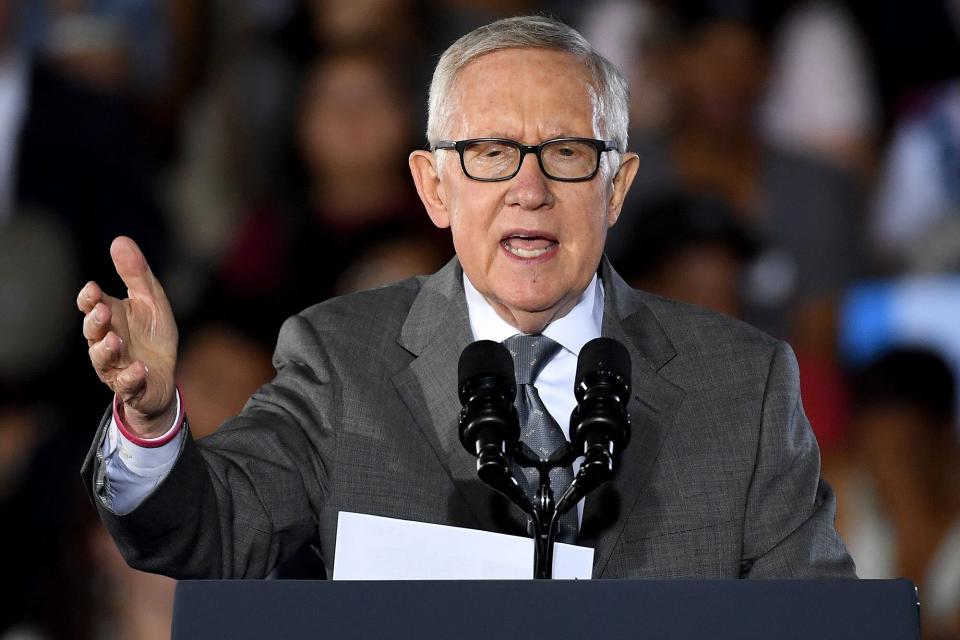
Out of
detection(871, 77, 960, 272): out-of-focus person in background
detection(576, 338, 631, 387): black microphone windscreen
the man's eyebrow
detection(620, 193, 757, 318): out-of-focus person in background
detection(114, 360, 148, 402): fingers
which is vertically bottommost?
detection(114, 360, 148, 402): fingers

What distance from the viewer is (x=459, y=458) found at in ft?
5.59

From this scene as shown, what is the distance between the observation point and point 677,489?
1708 millimetres

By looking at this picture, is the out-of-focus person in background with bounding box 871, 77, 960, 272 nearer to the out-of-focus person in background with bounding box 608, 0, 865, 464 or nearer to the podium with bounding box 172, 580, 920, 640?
the out-of-focus person in background with bounding box 608, 0, 865, 464

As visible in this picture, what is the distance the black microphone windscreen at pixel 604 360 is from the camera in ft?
4.63

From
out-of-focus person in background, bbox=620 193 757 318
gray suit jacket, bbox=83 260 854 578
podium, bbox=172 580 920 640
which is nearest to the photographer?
podium, bbox=172 580 920 640

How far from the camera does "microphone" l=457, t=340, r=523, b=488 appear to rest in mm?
1334

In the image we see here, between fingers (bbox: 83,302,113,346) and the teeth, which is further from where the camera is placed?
the teeth

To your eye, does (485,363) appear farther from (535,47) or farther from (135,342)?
(535,47)

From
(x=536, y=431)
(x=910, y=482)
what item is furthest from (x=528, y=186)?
(x=910, y=482)

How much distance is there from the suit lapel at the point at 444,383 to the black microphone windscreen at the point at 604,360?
1.04 ft

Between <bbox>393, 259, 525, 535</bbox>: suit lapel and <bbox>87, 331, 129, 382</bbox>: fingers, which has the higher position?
<bbox>393, 259, 525, 535</bbox>: suit lapel

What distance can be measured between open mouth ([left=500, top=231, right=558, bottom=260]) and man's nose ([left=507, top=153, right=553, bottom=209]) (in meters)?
0.04

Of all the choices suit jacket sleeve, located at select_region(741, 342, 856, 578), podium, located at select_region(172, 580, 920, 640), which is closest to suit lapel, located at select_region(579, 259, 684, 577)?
suit jacket sleeve, located at select_region(741, 342, 856, 578)

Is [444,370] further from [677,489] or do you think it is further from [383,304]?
[677,489]
